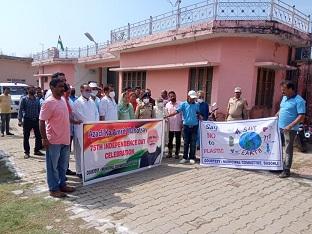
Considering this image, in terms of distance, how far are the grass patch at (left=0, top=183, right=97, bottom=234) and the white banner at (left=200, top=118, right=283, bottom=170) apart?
11.8 ft

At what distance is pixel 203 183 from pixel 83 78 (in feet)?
63.7

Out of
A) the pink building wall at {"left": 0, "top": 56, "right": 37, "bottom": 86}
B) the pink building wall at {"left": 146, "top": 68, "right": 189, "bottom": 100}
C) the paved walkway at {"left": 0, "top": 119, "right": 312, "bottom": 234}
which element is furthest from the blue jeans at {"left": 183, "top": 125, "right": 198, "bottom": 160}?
the pink building wall at {"left": 0, "top": 56, "right": 37, "bottom": 86}

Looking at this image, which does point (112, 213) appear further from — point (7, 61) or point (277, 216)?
point (7, 61)

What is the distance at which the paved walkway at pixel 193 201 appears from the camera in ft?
14.0

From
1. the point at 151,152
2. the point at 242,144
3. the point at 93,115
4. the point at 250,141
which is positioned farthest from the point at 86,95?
the point at 250,141

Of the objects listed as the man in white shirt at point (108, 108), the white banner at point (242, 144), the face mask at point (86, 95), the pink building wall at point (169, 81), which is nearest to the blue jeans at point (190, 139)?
the white banner at point (242, 144)

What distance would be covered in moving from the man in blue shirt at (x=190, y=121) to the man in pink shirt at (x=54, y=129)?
304 cm

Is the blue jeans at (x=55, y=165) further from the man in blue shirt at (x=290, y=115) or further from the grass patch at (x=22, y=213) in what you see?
the man in blue shirt at (x=290, y=115)

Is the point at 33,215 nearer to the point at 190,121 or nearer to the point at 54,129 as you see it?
the point at 54,129

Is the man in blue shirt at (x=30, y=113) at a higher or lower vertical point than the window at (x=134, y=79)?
lower

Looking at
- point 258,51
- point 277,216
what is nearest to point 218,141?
point 277,216

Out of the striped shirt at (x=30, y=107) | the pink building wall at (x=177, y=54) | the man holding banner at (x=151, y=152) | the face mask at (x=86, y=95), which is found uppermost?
the pink building wall at (x=177, y=54)

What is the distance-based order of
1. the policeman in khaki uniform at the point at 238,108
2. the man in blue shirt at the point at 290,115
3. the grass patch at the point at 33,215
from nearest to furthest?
1. the grass patch at the point at 33,215
2. the man in blue shirt at the point at 290,115
3. the policeman in khaki uniform at the point at 238,108

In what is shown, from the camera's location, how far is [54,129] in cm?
514
